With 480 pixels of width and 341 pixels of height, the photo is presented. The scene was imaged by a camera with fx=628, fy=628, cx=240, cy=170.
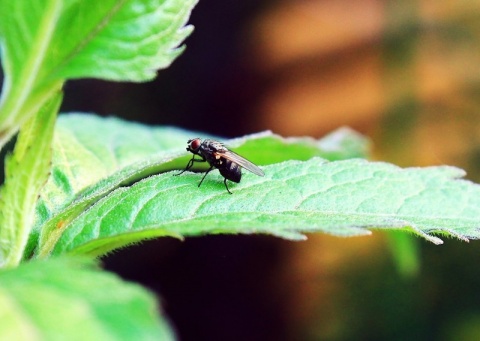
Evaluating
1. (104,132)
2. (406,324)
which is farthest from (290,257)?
(104,132)

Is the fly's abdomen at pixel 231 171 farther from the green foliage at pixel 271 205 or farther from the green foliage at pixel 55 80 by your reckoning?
the green foliage at pixel 55 80

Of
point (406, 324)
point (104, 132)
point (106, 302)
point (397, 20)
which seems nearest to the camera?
point (106, 302)

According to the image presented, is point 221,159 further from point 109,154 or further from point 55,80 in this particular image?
point 55,80

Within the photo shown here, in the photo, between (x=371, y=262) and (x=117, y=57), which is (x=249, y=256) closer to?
(x=371, y=262)

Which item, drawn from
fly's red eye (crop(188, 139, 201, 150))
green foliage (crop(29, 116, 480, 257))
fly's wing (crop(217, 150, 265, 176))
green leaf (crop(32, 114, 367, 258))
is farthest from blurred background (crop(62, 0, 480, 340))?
green foliage (crop(29, 116, 480, 257))

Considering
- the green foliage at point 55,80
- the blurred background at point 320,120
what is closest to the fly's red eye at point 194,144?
the green foliage at point 55,80
